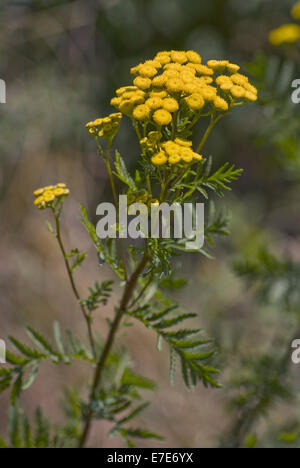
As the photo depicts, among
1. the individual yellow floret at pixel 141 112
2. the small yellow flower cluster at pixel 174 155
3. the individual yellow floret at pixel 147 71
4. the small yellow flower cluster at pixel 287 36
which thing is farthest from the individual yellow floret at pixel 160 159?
the small yellow flower cluster at pixel 287 36

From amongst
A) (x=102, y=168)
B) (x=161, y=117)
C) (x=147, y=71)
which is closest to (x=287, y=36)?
(x=147, y=71)

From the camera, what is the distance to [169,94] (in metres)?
1.16

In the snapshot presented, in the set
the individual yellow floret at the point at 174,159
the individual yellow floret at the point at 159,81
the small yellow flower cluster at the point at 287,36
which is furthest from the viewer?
the small yellow flower cluster at the point at 287,36

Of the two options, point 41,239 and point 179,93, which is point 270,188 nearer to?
point 41,239

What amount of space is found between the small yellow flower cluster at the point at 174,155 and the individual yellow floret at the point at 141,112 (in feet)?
0.28

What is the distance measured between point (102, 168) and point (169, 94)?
3907 mm

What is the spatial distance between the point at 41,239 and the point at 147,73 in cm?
340

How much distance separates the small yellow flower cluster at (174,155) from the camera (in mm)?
1052

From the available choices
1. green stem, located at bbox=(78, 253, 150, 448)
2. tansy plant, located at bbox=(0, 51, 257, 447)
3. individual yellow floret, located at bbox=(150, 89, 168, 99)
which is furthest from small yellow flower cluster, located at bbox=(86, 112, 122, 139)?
green stem, located at bbox=(78, 253, 150, 448)

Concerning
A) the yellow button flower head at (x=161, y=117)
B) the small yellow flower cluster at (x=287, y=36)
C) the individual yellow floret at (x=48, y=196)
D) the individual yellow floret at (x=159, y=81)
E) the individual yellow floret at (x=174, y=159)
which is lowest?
the individual yellow floret at (x=48, y=196)

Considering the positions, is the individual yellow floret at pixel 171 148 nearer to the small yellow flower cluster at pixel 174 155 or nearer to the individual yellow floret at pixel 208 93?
the small yellow flower cluster at pixel 174 155

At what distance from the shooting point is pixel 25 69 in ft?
15.5

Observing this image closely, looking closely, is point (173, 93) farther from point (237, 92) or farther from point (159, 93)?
point (237, 92)

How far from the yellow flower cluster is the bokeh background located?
7.60 feet
